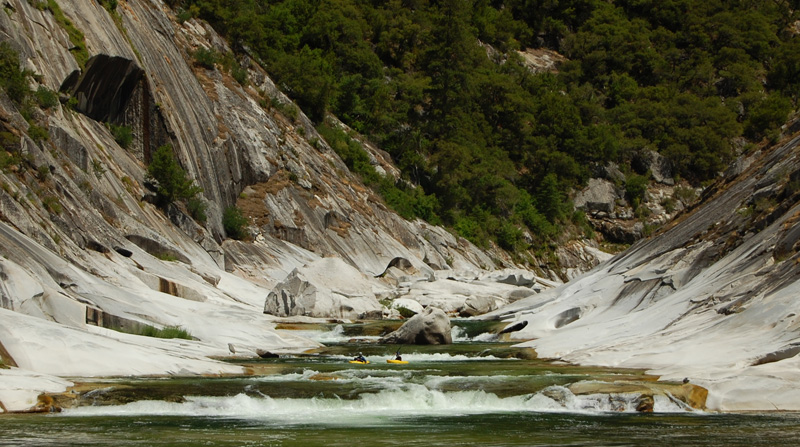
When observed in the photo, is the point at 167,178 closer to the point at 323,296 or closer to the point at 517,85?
the point at 323,296

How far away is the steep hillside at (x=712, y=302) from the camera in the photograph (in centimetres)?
2116

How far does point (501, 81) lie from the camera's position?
330ft

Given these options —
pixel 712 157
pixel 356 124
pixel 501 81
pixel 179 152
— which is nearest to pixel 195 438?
pixel 179 152

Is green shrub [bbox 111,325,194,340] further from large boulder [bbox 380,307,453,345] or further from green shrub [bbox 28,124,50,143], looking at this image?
green shrub [bbox 28,124,50,143]

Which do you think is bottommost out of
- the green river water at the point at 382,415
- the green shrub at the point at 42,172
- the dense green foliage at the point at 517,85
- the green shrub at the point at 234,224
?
the green river water at the point at 382,415

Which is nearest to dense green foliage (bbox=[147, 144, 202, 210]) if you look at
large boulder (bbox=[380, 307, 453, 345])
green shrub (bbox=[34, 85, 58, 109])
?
green shrub (bbox=[34, 85, 58, 109])

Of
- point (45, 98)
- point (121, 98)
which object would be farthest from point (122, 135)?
point (45, 98)

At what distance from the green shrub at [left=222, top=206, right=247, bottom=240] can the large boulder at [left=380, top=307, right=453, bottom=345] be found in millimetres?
22134

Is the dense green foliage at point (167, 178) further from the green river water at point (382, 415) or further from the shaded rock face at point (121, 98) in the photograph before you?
the green river water at point (382, 415)

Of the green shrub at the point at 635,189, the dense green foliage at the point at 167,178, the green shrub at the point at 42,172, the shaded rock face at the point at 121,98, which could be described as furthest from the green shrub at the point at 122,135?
the green shrub at the point at 635,189

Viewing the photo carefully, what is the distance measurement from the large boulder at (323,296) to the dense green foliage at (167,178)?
31.1 ft

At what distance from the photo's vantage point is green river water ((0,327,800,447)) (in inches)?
608

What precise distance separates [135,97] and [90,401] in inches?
1444

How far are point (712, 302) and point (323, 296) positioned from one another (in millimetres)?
18609
